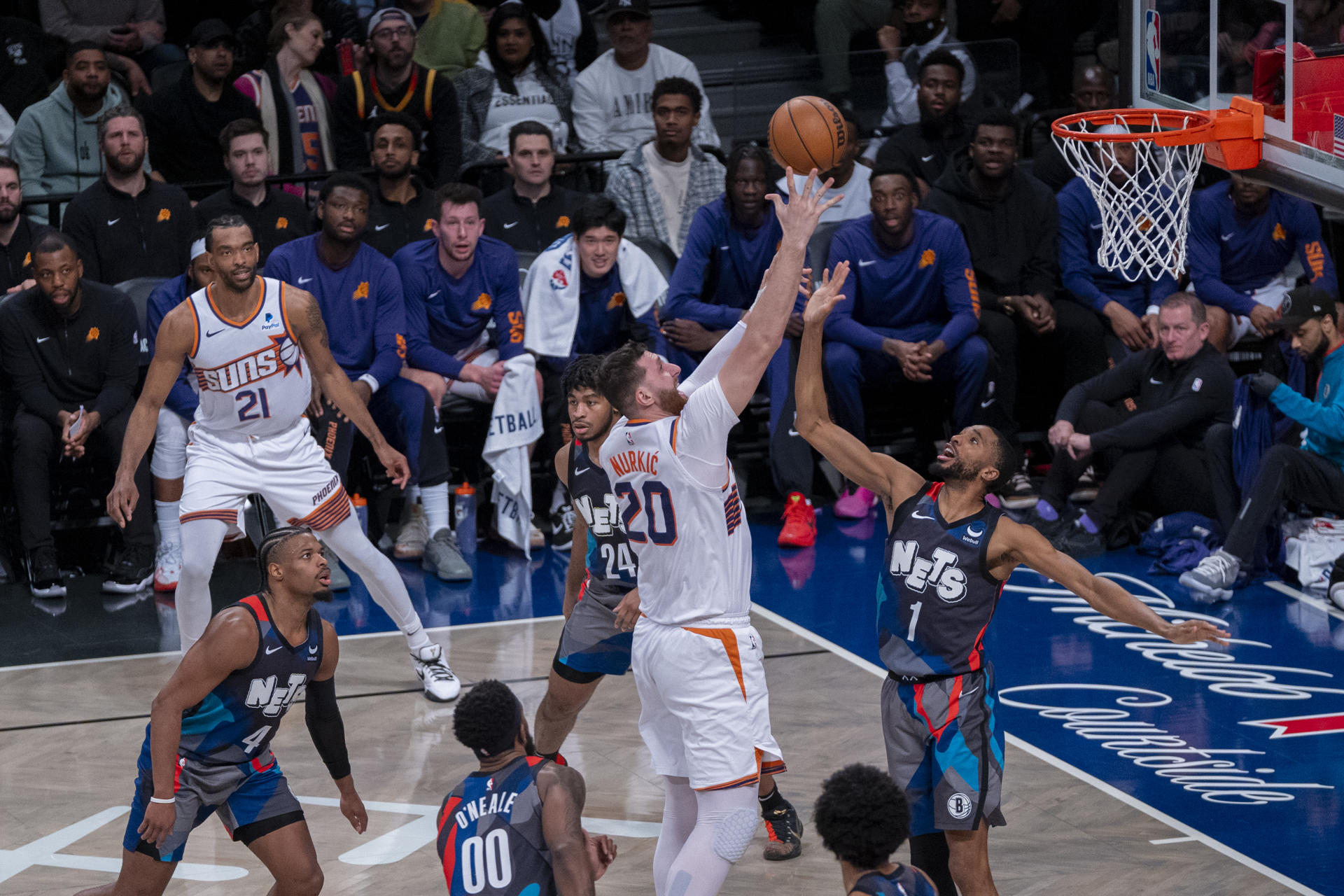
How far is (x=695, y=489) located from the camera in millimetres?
4594

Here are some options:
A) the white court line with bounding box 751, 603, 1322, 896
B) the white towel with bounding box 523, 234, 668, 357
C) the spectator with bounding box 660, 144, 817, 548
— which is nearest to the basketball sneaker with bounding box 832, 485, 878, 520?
the spectator with bounding box 660, 144, 817, 548

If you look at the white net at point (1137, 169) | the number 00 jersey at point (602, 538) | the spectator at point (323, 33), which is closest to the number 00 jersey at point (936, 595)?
the number 00 jersey at point (602, 538)

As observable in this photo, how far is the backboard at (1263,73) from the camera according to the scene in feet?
19.0

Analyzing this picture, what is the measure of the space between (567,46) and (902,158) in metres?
2.83

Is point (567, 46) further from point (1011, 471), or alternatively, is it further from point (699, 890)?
point (699, 890)

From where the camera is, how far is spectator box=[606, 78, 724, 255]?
10.3 meters

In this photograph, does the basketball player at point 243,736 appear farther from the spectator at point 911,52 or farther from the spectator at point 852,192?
the spectator at point 911,52

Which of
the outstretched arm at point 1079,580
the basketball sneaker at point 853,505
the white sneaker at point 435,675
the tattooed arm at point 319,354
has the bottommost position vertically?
the basketball sneaker at point 853,505

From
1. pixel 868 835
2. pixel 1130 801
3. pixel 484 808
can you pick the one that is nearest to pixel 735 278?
pixel 1130 801

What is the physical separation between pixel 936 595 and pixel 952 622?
9 centimetres

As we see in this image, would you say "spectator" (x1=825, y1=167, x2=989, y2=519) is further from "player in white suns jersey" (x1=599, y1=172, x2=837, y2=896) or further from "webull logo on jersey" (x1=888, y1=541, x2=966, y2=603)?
"player in white suns jersey" (x1=599, y1=172, x2=837, y2=896)

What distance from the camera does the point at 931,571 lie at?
481 cm

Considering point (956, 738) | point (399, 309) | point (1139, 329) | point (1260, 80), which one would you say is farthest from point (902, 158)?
point (956, 738)

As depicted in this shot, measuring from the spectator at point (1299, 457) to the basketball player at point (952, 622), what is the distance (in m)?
3.73
